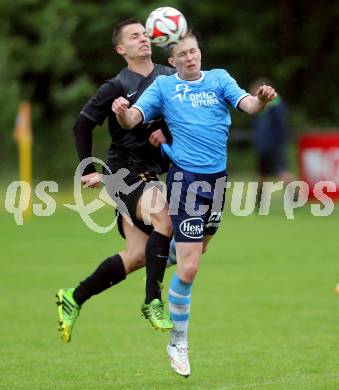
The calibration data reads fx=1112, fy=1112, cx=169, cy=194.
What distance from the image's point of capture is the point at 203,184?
7055 millimetres

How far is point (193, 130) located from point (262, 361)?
1845 millimetres

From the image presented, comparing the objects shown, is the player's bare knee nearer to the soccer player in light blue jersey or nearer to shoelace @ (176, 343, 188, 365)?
the soccer player in light blue jersey

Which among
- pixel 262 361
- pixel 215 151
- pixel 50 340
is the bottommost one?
pixel 50 340

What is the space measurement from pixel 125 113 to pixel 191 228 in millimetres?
837

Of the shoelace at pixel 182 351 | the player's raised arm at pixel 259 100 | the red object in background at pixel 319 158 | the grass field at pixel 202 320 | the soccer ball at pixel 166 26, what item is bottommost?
the red object in background at pixel 319 158

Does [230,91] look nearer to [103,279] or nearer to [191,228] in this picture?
[191,228]

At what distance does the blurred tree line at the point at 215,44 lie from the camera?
28719 millimetres

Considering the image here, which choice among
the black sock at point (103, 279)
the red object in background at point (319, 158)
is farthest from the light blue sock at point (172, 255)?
the red object in background at point (319, 158)

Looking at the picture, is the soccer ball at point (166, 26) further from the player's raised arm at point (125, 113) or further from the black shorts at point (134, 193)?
the black shorts at point (134, 193)

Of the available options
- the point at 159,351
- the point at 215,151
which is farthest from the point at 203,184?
the point at 159,351

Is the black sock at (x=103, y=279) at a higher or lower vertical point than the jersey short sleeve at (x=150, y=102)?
lower

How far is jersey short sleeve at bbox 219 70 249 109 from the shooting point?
700cm

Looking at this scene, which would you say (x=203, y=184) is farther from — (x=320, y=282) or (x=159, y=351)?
(x=320, y=282)

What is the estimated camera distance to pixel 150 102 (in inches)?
277
